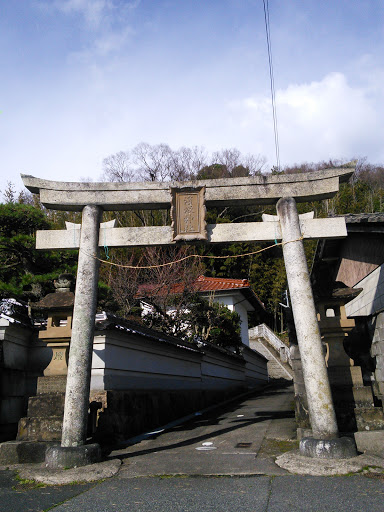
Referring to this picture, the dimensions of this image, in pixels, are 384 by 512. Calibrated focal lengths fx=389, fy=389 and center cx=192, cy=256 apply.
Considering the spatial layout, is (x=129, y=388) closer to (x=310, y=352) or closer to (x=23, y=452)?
(x=23, y=452)

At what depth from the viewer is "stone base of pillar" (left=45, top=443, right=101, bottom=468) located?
557cm

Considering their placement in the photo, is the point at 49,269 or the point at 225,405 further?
the point at 225,405

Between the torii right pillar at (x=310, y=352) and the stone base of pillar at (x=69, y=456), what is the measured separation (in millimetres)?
3146

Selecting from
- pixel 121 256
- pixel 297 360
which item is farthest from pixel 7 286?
pixel 121 256

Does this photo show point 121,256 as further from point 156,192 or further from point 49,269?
point 156,192

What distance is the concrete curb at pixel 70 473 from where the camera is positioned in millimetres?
5043

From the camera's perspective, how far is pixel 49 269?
13.0m

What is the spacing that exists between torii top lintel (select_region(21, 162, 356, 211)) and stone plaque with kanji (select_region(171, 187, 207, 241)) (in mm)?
112

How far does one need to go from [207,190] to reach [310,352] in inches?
133

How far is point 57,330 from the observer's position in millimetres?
7121

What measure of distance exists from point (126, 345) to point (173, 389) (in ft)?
11.5

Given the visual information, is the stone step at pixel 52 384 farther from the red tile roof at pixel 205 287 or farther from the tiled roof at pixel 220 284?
the tiled roof at pixel 220 284

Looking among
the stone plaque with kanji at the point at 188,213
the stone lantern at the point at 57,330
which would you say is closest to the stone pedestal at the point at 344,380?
the stone plaque with kanji at the point at 188,213

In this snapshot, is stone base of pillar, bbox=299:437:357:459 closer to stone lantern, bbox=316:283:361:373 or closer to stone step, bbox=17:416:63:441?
stone lantern, bbox=316:283:361:373
